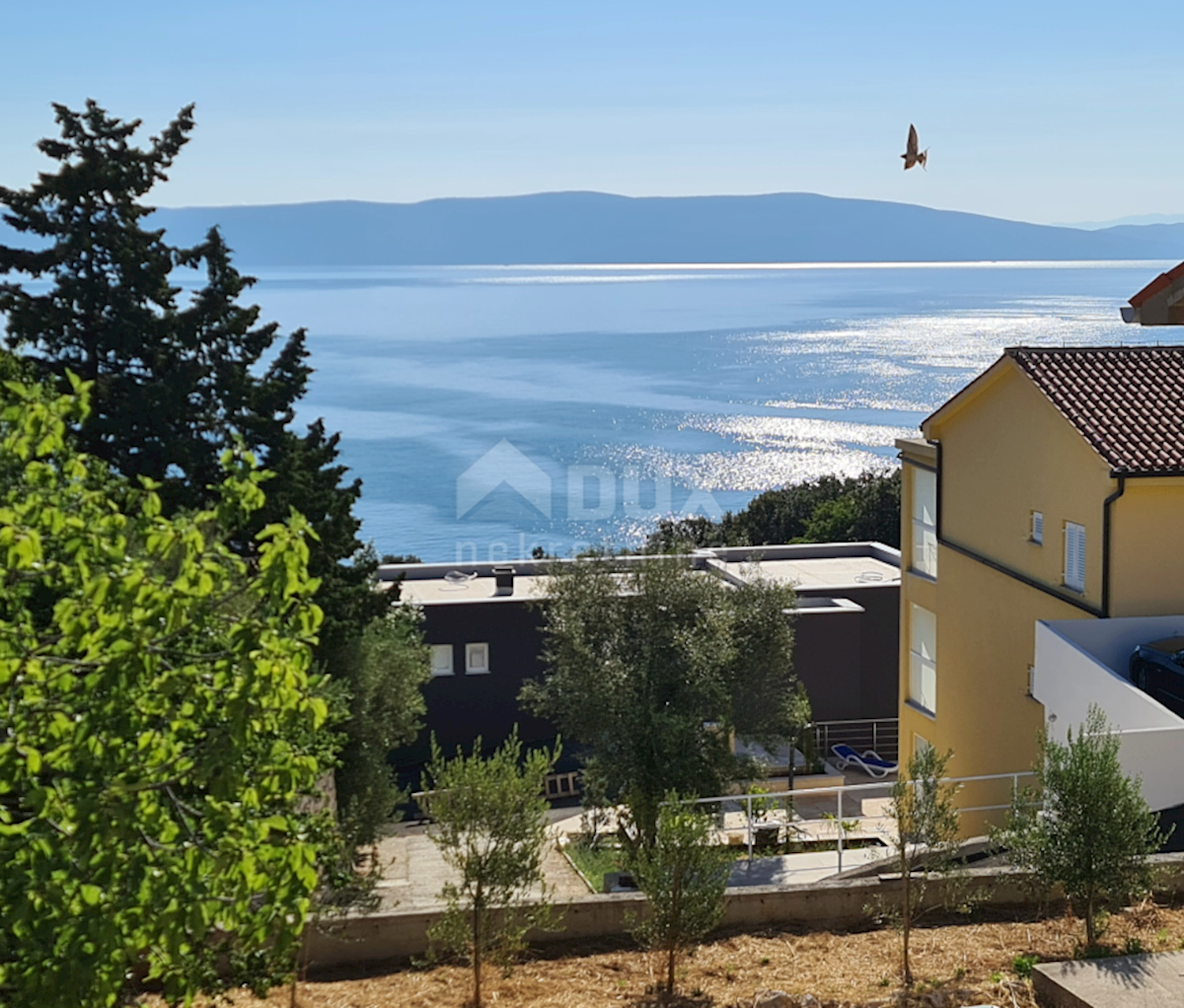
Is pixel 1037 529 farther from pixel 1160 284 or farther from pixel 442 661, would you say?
pixel 442 661

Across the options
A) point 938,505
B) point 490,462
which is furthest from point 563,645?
point 490,462

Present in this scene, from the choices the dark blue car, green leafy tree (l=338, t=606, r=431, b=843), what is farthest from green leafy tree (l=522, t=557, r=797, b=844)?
the dark blue car

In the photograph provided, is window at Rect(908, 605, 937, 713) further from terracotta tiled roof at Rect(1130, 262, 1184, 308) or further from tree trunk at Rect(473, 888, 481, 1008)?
terracotta tiled roof at Rect(1130, 262, 1184, 308)

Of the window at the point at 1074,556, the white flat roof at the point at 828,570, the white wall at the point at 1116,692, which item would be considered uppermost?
the window at the point at 1074,556

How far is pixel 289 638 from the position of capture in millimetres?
4828

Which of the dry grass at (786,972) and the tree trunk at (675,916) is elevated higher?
the tree trunk at (675,916)

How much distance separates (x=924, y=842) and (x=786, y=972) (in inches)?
58.3

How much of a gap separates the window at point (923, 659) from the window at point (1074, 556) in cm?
468

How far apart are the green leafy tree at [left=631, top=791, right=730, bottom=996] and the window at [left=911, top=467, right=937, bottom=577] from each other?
46.0 ft

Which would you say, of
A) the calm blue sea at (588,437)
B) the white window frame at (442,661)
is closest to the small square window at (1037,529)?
the white window frame at (442,661)

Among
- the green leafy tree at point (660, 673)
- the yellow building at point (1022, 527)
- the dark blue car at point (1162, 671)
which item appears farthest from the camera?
the green leafy tree at point (660, 673)

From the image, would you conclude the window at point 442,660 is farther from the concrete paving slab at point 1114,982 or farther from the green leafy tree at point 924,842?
the concrete paving slab at point 1114,982

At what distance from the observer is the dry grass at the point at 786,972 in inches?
320

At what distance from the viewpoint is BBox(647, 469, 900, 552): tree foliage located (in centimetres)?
5362
